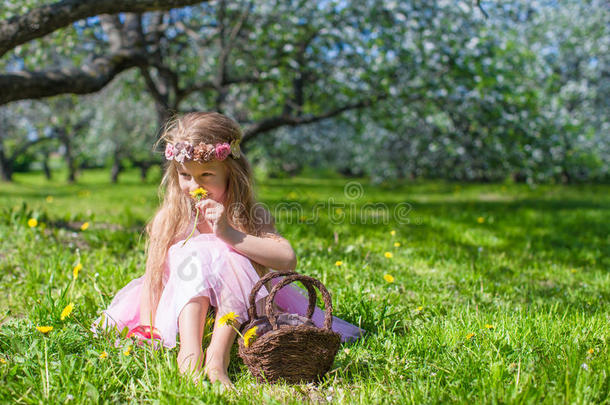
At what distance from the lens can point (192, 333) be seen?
204 cm

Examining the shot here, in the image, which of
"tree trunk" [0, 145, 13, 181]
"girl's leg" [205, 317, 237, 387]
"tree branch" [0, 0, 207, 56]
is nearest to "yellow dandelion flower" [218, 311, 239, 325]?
"girl's leg" [205, 317, 237, 387]

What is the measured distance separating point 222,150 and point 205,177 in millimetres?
187

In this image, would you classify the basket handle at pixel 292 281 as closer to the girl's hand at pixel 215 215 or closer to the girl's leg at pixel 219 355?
the girl's leg at pixel 219 355

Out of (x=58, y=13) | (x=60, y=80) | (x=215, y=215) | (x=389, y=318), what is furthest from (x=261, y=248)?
(x=60, y=80)

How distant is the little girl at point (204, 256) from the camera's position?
82.4 inches

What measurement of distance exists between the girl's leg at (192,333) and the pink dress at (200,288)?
0.03 metres

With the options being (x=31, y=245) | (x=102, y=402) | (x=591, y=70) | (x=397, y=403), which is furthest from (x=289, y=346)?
(x=591, y=70)

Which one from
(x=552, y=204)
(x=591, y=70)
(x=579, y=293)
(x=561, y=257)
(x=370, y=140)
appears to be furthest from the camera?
(x=591, y=70)

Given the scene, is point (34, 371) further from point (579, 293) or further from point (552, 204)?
point (552, 204)

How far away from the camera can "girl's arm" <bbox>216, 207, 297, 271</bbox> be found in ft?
7.32

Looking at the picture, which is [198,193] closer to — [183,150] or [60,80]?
[183,150]

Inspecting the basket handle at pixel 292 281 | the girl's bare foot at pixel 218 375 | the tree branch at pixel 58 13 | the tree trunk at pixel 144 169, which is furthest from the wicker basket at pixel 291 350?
the tree trunk at pixel 144 169

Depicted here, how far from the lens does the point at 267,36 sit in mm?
7164

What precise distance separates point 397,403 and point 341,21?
6578 millimetres
